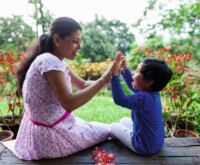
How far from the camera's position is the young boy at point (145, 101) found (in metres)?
1.64

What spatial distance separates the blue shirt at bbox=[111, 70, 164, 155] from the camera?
163 centimetres

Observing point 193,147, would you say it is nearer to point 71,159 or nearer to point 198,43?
point 71,159

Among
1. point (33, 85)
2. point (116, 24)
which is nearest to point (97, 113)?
point (33, 85)

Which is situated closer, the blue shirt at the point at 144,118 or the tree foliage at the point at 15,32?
the blue shirt at the point at 144,118

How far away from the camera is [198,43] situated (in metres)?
5.20

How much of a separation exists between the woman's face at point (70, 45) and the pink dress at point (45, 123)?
0.26 feet

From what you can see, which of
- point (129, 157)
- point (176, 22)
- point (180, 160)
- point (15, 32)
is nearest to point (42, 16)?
point (15, 32)

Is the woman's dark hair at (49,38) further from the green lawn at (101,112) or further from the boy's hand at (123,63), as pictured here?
the green lawn at (101,112)

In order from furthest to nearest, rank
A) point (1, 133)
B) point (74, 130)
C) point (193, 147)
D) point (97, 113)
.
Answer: point (97, 113)
point (1, 133)
point (193, 147)
point (74, 130)

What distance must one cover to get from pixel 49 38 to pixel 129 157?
35.0 inches

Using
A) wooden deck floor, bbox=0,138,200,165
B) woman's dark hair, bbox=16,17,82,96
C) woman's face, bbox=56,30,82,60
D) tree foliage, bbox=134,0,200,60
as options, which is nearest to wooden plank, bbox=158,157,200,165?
wooden deck floor, bbox=0,138,200,165

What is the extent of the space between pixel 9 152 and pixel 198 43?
4398mm

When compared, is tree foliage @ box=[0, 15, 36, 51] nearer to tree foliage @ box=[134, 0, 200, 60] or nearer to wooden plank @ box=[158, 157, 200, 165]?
tree foliage @ box=[134, 0, 200, 60]

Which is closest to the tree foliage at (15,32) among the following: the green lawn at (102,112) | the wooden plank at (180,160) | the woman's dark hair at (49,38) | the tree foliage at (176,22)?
the tree foliage at (176,22)
